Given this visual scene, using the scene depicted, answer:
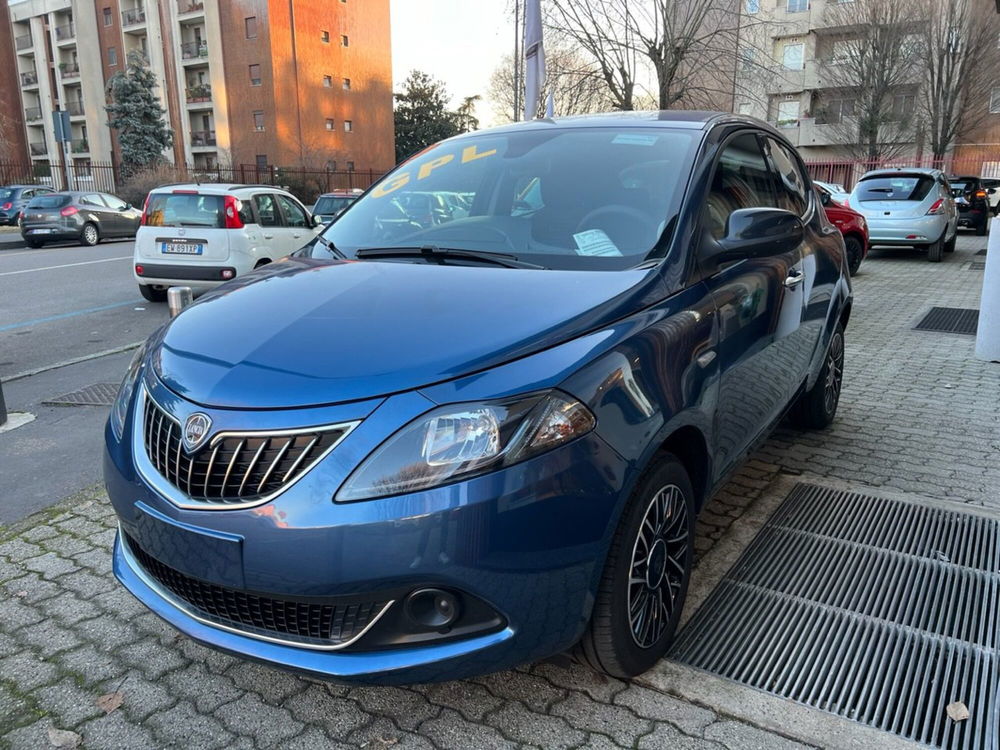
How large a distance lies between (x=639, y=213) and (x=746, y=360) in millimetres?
723

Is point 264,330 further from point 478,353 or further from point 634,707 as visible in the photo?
point 634,707

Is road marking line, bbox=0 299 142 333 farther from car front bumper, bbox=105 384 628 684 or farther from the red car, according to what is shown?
the red car

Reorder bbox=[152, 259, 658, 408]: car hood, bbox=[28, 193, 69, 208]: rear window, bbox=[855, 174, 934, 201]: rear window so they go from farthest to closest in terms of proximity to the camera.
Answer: bbox=[28, 193, 69, 208]: rear window → bbox=[855, 174, 934, 201]: rear window → bbox=[152, 259, 658, 408]: car hood

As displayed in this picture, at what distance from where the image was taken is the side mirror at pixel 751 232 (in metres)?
2.87

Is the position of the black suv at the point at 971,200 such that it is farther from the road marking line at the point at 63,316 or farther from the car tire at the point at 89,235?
the car tire at the point at 89,235

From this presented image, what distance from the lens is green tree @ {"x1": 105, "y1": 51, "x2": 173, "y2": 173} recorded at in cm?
4469

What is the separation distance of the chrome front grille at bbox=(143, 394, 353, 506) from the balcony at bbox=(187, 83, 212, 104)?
56.3 meters

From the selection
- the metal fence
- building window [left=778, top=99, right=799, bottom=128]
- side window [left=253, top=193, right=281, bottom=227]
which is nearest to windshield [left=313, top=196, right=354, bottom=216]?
side window [left=253, top=193, right=281, bottom=227]

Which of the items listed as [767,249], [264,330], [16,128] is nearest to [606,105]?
[767,249]

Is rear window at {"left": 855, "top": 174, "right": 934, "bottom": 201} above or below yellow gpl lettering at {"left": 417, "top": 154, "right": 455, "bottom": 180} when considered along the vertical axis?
below

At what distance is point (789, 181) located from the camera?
4238 mm

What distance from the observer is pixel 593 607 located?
221 centimetres

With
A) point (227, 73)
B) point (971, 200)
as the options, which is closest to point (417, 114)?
point (227, 73)

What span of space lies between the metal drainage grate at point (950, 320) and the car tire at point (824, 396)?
157 inches
